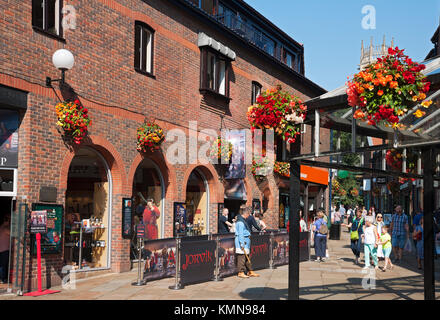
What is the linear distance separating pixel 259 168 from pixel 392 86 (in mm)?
14882

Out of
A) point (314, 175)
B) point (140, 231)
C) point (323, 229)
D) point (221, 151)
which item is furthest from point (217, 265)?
point (314, 175)

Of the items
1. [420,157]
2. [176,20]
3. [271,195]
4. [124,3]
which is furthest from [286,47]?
[420,157]

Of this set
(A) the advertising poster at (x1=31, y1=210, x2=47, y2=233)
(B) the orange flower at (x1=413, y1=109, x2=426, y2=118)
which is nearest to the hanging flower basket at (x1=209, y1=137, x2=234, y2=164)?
(A) the advertising poster at (x1=31, y1=210, x2=47, y2=233)

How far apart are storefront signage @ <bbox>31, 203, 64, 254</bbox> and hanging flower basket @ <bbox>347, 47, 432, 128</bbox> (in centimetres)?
759

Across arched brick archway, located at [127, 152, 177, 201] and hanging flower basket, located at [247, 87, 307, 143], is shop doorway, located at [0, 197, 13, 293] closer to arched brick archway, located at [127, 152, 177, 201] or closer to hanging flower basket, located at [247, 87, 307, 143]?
arched brick archway, located at [127, 152, 177, 201]

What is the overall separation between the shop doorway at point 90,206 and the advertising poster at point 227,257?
3182 mm

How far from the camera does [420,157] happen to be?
30.4 ft

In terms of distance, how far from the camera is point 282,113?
740cm

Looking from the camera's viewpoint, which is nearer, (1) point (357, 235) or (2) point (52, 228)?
(2) point (52, 228)

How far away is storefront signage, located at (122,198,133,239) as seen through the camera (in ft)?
44.8

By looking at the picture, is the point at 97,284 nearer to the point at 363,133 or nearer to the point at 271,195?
the point at 363,133

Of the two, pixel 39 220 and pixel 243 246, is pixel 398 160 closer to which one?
pixel 243 246

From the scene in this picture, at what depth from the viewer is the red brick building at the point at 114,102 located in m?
10.9

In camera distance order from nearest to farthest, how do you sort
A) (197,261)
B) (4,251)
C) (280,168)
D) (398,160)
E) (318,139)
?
1. (318,139)
2. (398,160)
3. (4,251)
4. (197,261)
5. (280,168)
